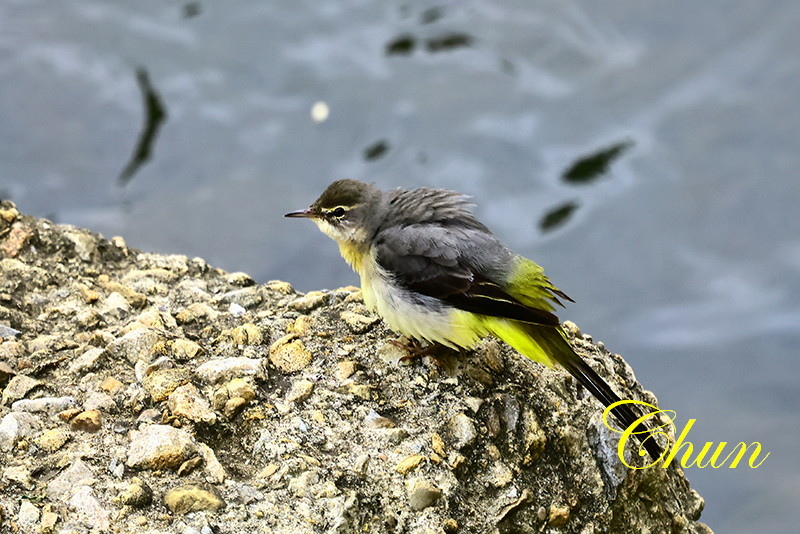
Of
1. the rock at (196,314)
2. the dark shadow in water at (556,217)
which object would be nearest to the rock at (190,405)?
the rock at (196,314)

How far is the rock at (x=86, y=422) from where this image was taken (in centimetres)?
370

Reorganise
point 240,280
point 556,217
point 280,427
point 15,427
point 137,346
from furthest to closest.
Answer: point 556,217
point 240,280
point 137,346
point 280,427
point 15,427

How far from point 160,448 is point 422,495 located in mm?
1004

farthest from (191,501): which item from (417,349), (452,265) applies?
(452,265)

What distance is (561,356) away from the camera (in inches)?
160

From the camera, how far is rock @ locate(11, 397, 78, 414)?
3787 millimetres

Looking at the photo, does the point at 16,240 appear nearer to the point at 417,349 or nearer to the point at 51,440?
the point at 51,440

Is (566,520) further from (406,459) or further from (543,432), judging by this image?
(406,459)

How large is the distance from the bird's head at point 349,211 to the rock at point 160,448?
160 cm

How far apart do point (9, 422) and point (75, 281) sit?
1.34 m

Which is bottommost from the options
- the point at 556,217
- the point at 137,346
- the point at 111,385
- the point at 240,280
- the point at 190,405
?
the point at 190,405

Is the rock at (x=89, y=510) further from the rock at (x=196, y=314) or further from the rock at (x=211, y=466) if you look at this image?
the rock at (x=196, y=314)

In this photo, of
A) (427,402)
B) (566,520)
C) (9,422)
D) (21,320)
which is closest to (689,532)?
(566,520)

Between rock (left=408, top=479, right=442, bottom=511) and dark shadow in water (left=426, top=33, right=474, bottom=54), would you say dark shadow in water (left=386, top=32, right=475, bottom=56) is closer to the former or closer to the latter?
dark shadow in water (left=426, top=33, right=474, bottom=54)
